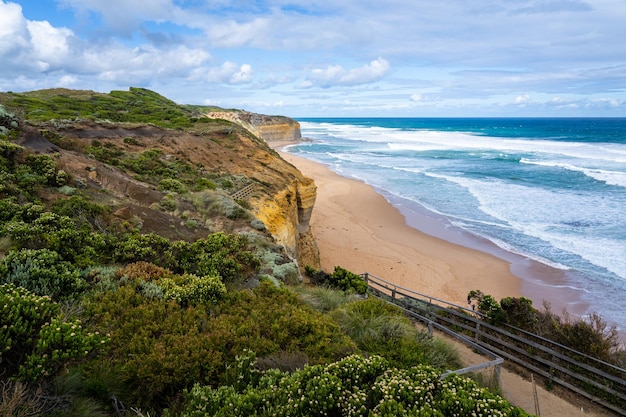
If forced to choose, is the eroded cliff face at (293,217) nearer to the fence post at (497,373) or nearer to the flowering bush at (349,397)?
the fence post at (497,373)

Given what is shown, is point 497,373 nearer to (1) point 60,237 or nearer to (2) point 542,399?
(2) point 542,399

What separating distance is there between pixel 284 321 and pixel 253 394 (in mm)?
2001

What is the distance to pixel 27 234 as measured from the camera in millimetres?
7477

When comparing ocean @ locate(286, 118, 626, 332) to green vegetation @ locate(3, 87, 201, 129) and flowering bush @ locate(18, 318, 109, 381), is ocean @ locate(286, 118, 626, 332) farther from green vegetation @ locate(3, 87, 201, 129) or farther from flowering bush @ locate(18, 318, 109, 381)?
green vegetation @ locate(3, 87, 201, 129)

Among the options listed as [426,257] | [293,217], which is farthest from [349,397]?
[426,257]

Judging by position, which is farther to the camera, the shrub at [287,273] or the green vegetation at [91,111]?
the green vegetation at [91,111]

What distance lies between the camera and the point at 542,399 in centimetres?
859

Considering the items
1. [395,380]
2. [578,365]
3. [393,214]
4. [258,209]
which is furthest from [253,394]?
[393,214]

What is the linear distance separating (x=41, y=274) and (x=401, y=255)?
690 inches

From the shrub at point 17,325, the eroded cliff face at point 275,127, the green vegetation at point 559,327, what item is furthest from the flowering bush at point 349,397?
the eroded cliff face at point 275,127

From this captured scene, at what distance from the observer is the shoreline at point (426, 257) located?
56.9 feet

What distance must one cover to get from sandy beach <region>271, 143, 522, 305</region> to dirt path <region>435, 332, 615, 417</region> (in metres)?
7.32

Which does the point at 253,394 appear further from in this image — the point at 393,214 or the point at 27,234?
the point at 393,214

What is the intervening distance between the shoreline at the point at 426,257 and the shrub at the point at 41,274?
13306mm
